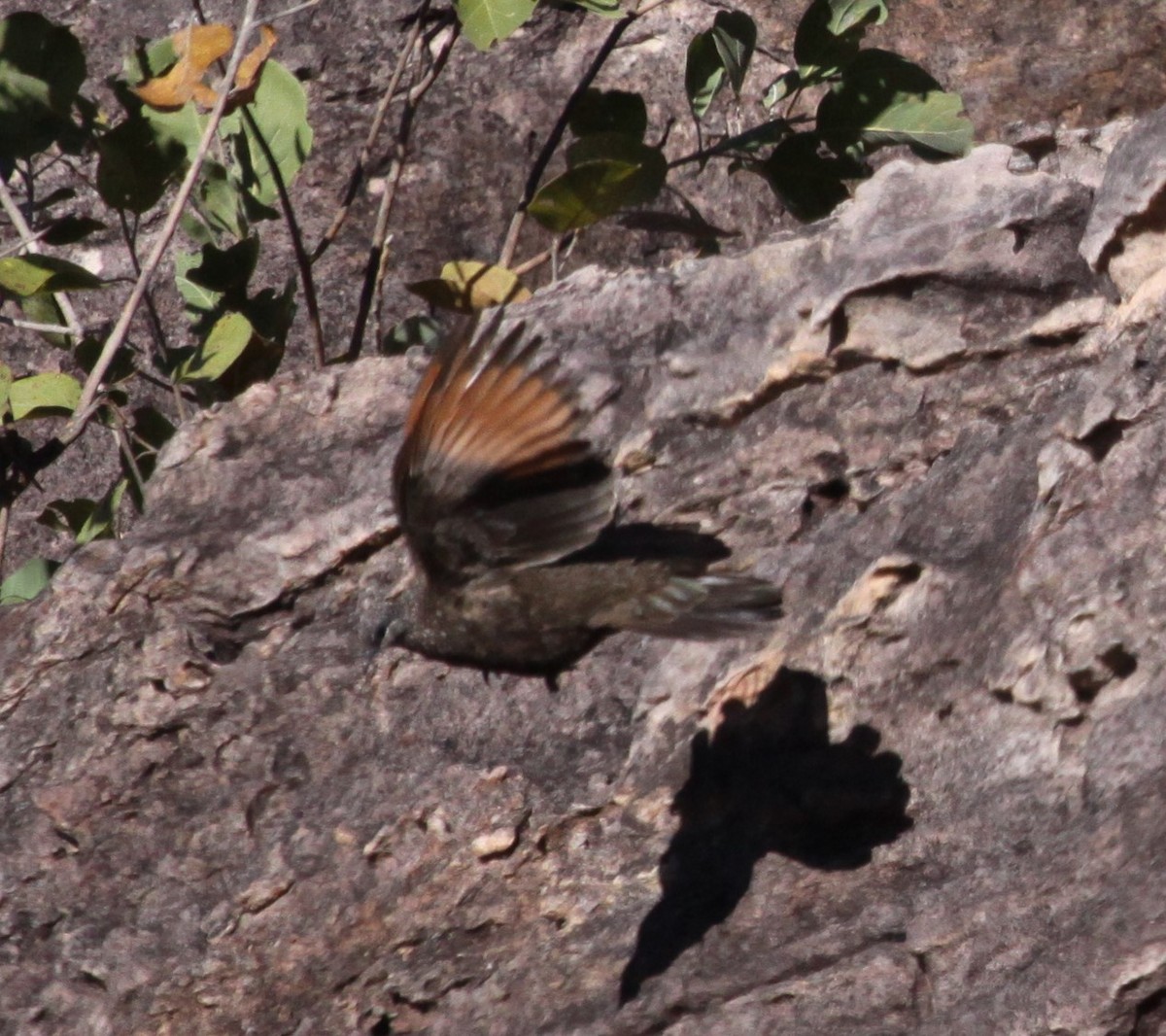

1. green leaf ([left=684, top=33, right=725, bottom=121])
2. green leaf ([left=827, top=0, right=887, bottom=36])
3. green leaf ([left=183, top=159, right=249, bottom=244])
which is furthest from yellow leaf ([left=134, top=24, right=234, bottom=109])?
green leaf ([left=827, top=0, right=887, bottom=36])

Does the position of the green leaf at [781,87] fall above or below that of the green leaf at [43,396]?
above

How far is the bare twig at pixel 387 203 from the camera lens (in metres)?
4.22

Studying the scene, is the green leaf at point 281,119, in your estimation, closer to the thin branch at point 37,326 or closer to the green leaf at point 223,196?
the green leaf at point 223,196

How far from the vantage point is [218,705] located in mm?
3381

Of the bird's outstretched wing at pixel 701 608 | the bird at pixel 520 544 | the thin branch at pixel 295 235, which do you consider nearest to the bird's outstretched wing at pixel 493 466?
the bird at pixel 520 544

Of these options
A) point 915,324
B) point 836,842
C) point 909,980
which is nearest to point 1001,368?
point 915,324

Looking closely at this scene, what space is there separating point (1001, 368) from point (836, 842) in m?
1.03

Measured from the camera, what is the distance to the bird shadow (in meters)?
2.95

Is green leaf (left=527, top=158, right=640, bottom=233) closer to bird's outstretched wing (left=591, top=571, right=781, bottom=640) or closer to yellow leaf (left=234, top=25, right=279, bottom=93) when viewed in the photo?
yellow leaf (left=234, top=25, right=279, bottom=93)

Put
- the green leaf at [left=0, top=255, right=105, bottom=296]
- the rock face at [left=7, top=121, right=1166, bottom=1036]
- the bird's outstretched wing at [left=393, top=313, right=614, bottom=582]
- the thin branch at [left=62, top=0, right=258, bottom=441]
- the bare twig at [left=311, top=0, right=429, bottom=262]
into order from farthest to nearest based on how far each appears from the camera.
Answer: the bare twig at [left=311, top=0, right=429, bottom=262] → the green leaf at [left=0, top=255, right=105, bottom=296] → the thin branch at [left=62, top=0, right=258, bottom=441] → the bird's outstretched wing at [left=393, top=313, right=614, bottom=582] → the rock face at [left=7, top=121, right=1166, bottom=1036]

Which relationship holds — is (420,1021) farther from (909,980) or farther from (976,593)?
(976,593)

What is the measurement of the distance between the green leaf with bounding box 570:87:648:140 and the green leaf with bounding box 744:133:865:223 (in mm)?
388

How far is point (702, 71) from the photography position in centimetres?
418

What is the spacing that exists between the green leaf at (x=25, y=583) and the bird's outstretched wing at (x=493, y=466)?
133 cm
